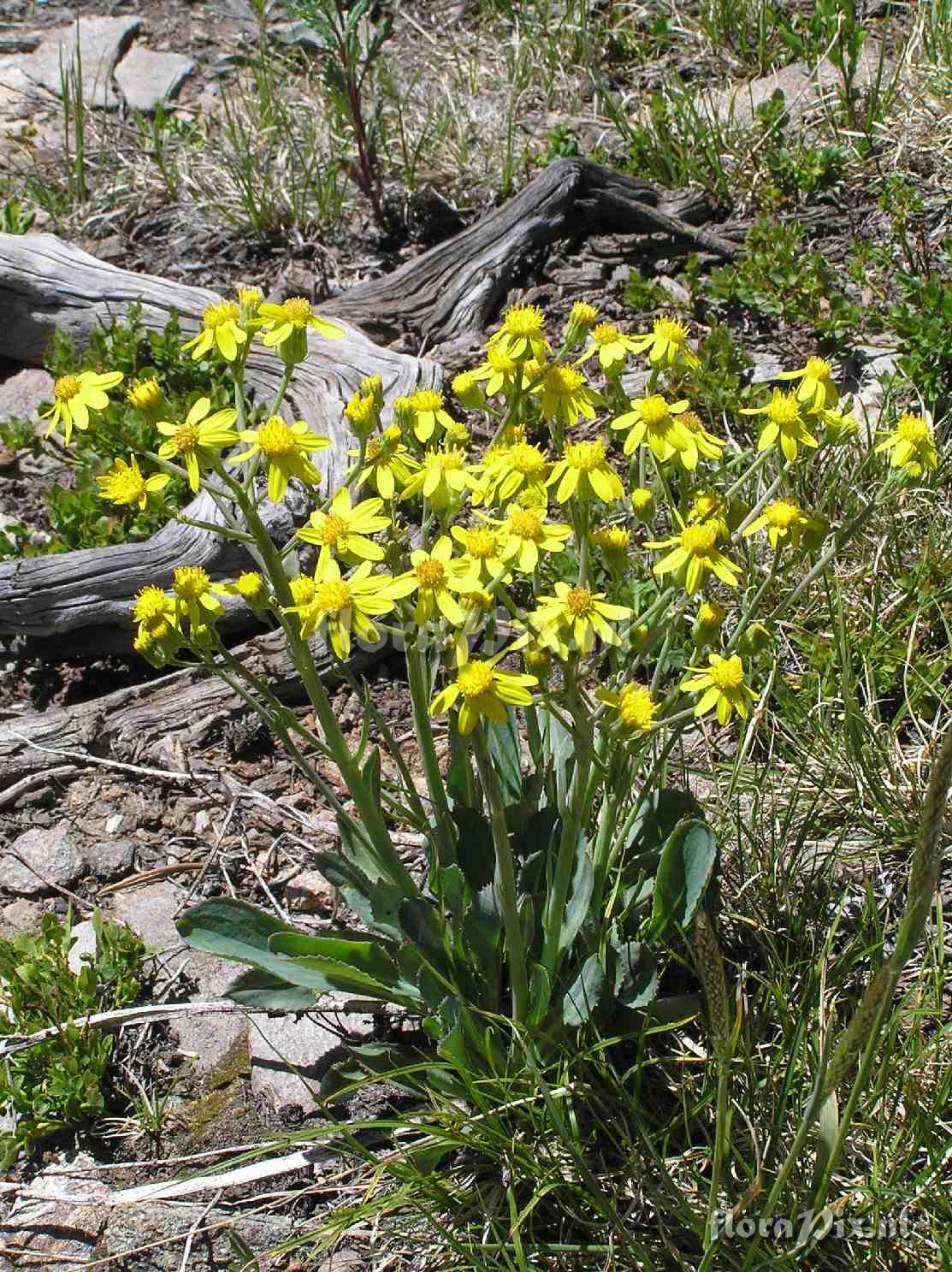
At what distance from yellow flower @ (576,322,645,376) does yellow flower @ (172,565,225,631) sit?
0.77 m

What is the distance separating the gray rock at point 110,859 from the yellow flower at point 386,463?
1.59 m

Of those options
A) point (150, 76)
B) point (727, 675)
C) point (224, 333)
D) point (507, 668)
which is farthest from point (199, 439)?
point (150, 76)

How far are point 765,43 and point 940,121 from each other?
1277mm

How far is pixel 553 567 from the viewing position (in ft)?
11.0

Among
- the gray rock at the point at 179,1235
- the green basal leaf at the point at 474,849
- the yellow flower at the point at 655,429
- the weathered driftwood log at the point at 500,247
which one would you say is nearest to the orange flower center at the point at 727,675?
the yellow flower at the point at 655,429

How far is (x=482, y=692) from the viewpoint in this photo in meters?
1.58

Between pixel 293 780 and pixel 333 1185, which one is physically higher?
pixel 293 780

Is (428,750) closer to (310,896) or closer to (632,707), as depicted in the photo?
(632,707)

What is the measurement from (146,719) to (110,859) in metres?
0.49

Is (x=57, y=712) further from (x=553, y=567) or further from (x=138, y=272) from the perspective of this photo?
(x=138, y=272)

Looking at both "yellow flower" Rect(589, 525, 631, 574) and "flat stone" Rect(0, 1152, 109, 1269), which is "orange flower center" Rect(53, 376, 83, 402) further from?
"flat stone" Rect(0, 1152, 109, 1269)

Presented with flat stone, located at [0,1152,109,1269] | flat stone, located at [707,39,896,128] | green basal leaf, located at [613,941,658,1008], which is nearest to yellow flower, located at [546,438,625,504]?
green basal leaf, located at [613,941,658,1008]

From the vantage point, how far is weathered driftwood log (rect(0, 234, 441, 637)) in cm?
360

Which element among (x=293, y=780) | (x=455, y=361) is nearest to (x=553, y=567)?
(x=293, y=780)
